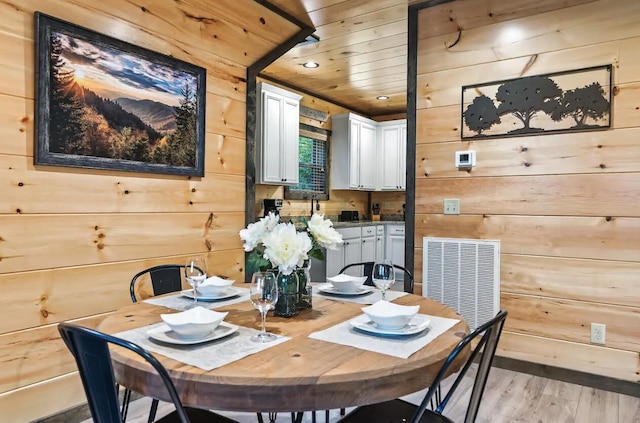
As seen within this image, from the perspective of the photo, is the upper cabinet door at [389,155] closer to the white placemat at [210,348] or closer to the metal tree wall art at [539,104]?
the metal tree wall art at [539,104]

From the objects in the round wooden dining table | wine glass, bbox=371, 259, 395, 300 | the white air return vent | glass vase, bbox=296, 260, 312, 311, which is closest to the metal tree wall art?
the white air return vent

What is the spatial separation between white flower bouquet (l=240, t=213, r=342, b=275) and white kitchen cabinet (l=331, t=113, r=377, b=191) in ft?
14.6

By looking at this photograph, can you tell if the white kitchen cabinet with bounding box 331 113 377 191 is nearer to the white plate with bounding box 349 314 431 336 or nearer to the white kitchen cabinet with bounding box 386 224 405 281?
the white kitchen cabinet with bounding box 386 224 405 281

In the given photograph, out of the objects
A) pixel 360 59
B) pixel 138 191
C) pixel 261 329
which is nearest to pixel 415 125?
pixel 360 59

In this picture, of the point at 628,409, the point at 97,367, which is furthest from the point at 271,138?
the point at 97,367

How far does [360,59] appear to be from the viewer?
4344 mm

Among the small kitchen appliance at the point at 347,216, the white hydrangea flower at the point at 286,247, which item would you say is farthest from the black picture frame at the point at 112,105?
the small kitchen appliance at the point at 347,216

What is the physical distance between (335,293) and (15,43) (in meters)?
1.84

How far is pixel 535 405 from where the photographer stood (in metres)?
2.47

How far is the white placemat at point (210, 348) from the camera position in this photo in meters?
1.10

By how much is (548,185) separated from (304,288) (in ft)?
6.55

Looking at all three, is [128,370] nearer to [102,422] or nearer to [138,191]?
[102,422]

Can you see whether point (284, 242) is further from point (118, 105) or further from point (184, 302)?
point (118, 105)

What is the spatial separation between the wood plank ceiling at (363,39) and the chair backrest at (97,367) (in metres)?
2.79
